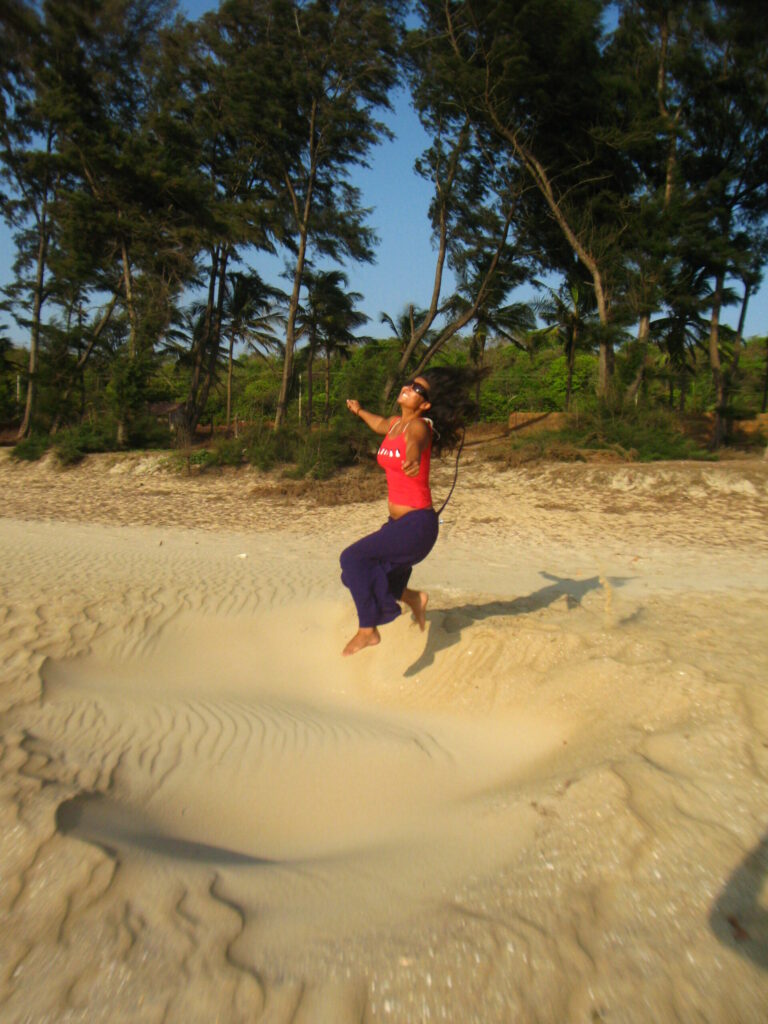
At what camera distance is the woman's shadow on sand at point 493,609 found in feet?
17.6

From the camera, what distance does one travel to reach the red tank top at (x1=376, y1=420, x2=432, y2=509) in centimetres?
446

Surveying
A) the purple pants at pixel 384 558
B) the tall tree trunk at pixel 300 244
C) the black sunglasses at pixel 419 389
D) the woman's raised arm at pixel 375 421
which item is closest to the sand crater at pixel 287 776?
the purple pants at pixel 384 558

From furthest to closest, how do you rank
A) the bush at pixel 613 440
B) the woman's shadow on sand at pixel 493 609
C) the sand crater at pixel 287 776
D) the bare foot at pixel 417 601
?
1. the bush at pixel 613 440
2. the woman's shadow on sand at pixel 493 609
3. the bare foot at pixel 417 601
4. the sand crater at pixel 287 776

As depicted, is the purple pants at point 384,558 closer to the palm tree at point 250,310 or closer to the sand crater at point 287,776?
the sand crater at point 287,776

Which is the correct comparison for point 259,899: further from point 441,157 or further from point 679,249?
point 441,157

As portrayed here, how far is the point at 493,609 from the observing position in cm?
650

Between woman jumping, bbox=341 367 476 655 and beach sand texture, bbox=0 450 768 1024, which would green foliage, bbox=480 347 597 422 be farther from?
woman jumping, bbox=341 367 476 655

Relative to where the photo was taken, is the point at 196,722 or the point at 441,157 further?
the point at 441,157

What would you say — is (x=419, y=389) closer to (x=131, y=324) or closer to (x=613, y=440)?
(x=613, y=440)

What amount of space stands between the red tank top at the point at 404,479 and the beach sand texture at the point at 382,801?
1.48 metres

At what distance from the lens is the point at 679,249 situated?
19672 mm

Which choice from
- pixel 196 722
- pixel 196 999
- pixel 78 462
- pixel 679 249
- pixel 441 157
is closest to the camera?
pixel 196 999

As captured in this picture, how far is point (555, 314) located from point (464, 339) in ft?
16.2

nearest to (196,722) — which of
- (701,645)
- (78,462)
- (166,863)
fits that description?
(166,863)
